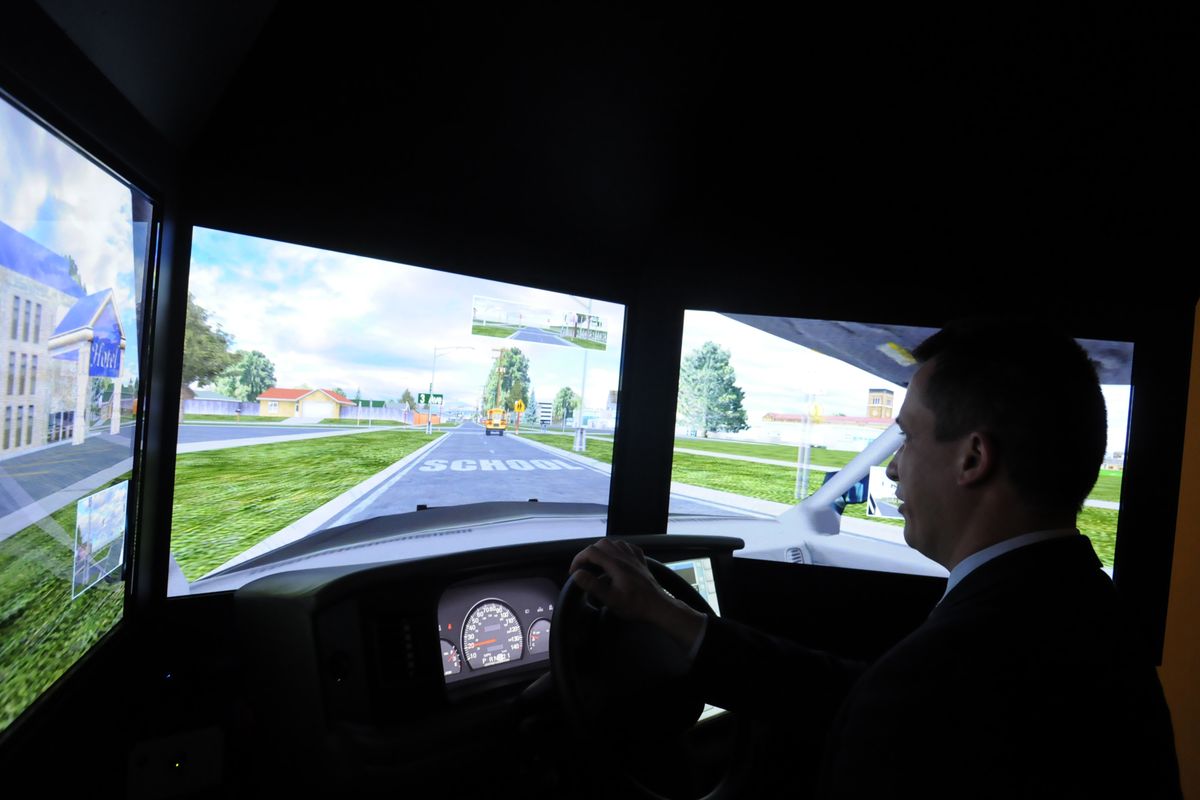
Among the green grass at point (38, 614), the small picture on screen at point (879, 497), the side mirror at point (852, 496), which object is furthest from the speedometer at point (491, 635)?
the small picture on screen at point (879, 497)

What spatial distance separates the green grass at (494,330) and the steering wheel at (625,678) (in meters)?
1.42

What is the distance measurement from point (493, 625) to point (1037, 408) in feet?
3.94

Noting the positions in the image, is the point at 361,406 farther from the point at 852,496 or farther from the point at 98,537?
the point at 852,496

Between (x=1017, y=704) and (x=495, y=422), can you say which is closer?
(x=1017, y=704)

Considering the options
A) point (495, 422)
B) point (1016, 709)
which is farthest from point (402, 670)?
point (495, 422)

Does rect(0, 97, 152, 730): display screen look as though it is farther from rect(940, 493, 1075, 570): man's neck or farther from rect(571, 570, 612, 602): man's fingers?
rect(940, 493, 1075, 570): man's neck

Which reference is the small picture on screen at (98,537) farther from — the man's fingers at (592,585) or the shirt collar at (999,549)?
the shirt collar at (999,549)

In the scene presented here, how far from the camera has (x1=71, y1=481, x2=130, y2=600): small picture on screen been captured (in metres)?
Result: 1.33

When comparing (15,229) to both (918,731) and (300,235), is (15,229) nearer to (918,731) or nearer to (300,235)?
(300,235)

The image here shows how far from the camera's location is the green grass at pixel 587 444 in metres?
2.65

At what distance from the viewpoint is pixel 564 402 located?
269 cm

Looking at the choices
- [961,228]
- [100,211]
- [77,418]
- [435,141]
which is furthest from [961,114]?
[77,418]

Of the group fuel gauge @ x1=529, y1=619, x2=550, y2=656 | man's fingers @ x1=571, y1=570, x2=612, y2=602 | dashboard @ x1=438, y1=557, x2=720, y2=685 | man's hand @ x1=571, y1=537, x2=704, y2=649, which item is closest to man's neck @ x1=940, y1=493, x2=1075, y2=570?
man's hand @ x1=571, y1=537, x2=704, y2=649

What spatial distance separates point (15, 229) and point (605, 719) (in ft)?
4.17
